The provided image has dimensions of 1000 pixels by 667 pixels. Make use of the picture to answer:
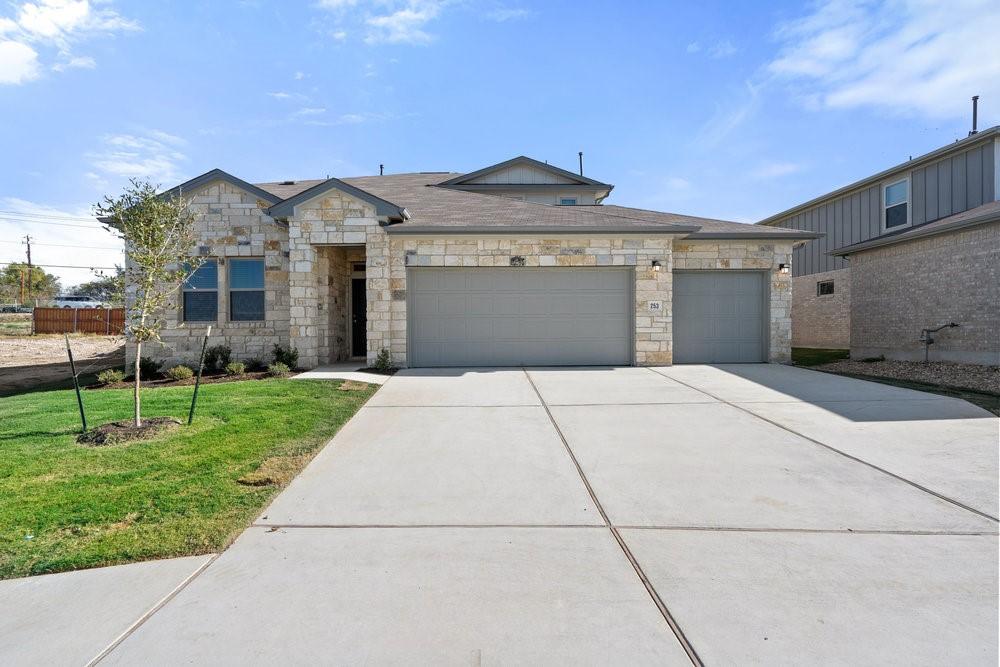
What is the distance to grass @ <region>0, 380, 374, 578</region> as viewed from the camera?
2.99 meters

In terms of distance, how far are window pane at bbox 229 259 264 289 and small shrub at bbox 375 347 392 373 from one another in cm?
348

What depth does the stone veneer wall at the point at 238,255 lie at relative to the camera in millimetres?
11258

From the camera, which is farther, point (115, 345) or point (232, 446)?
point (115, 345)

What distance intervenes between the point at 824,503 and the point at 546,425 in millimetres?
2979

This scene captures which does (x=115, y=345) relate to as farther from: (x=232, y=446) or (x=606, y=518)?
(x=606, y=518)

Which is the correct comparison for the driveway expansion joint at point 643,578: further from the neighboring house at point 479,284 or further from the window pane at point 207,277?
the window pane at point 207,277

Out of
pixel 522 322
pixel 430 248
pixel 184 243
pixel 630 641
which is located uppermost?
pixel 430 248

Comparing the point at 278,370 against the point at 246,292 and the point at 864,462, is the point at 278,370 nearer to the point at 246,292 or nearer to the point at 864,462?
the point at 246,292

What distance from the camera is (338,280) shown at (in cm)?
1230

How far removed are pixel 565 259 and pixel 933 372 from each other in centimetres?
834

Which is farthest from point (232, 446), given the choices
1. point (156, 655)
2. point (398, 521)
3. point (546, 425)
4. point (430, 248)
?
point (430, 248)

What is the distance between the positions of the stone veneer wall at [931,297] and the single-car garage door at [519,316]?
25.2 ft

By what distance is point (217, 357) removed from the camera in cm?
1091

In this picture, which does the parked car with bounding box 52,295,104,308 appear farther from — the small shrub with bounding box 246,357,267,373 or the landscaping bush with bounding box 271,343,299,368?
the landscaping bush with bounding box 271,343,299,368
